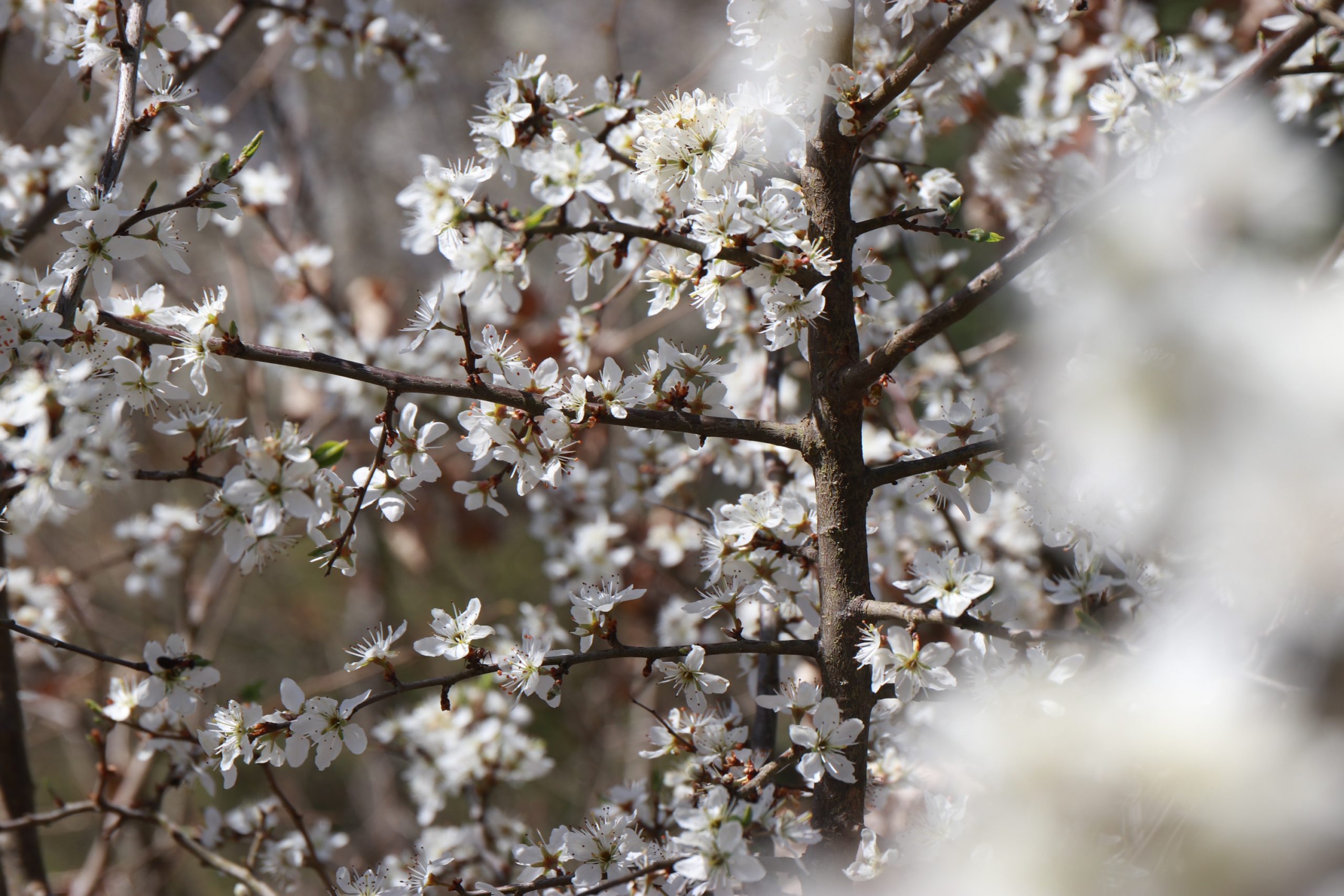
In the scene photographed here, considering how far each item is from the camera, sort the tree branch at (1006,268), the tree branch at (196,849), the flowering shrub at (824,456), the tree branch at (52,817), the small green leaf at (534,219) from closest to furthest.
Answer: the flowering shrub at (824,456)
the small green leaf at (534,219)
the tree branch at (1006,268)
the tree branch at (52,817)
the tree branch at (196,849)

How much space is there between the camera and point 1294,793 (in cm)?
50

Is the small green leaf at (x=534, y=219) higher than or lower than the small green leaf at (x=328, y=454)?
higher

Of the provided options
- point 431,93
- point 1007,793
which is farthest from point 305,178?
point 1007,793

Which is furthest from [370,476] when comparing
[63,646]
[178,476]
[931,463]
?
[931,463]

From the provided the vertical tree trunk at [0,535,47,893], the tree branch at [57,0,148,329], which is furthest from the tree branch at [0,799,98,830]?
the tree branch at [57,0,148,329]

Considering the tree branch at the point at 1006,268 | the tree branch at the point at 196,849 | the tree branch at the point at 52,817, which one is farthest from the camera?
the tree branch at the point at 196,849

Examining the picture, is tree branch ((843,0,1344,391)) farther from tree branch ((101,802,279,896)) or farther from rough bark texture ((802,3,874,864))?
tree branch ((101,802,279,896))

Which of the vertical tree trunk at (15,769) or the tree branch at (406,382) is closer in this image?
the tree branch at (406,382)

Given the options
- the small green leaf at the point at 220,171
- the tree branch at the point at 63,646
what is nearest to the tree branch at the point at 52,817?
the tree branch at the point at 63,646

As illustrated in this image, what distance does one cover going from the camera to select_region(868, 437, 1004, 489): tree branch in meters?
0.97

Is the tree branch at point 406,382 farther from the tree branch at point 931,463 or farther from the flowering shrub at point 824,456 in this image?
the tree branch at point 931,463

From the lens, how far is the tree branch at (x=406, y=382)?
919 mm

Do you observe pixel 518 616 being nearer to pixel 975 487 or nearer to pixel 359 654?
pixel 359 654

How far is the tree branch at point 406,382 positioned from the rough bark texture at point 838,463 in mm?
122
